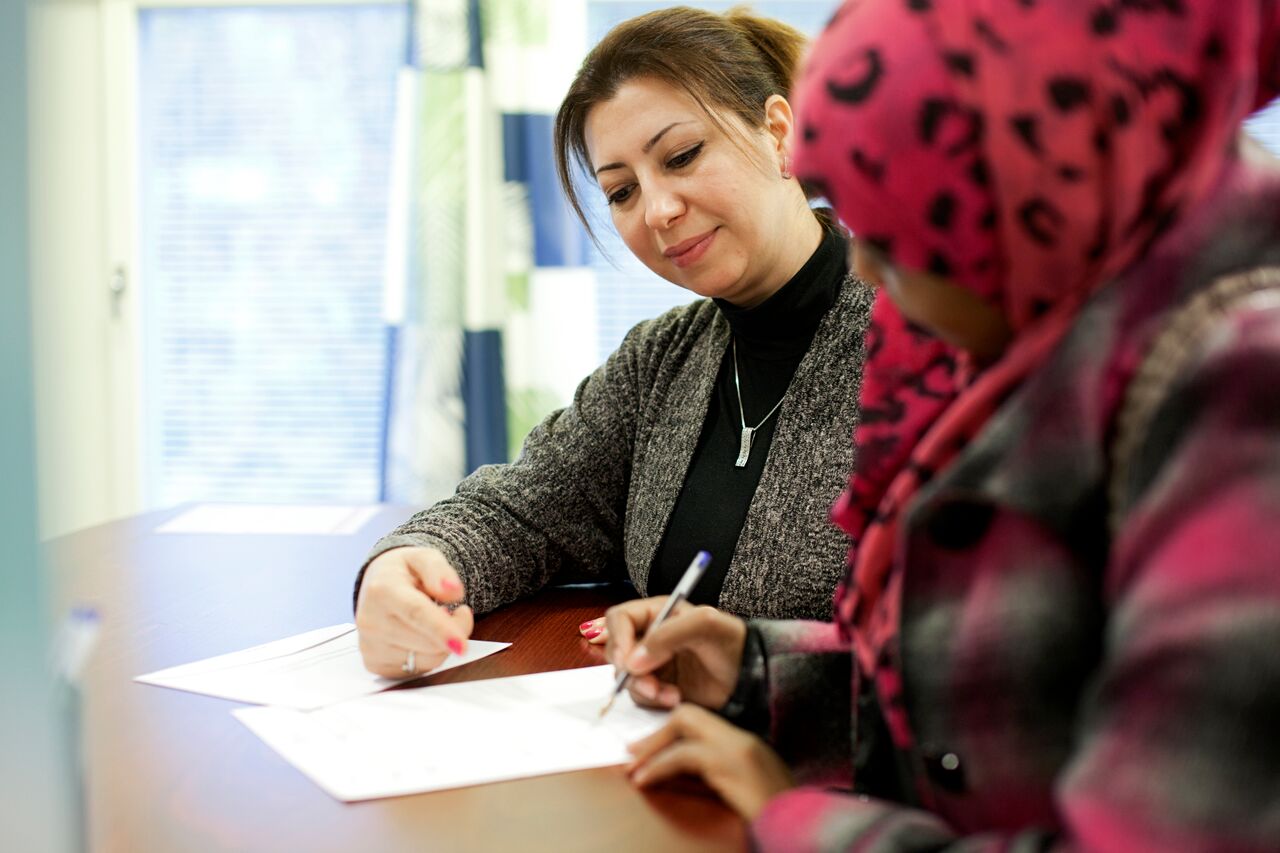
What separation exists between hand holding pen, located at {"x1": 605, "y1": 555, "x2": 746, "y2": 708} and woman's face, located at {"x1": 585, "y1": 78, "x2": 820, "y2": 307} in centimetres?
59

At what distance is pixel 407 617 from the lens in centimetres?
109

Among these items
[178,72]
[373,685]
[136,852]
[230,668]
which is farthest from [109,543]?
[178,72]

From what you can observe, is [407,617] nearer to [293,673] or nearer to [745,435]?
[293,673]

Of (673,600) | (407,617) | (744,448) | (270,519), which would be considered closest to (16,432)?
(673,600)

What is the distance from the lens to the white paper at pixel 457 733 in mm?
832

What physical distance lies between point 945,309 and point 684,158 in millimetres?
838

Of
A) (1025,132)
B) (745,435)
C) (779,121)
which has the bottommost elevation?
(745,435)

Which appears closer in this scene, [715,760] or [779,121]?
[715,760]

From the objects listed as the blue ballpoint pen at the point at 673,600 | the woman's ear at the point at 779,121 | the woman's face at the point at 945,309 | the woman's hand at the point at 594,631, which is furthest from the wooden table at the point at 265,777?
the woman's ear at the point at 779,121

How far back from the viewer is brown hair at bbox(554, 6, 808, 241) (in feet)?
4.62

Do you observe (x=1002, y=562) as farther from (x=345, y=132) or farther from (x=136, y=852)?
(x=345, y=132)

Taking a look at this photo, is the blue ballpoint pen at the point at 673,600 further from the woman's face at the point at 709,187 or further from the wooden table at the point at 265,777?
the woman's face at the point at 709,187

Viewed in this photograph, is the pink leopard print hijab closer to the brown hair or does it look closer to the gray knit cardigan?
the gray knit cardigan

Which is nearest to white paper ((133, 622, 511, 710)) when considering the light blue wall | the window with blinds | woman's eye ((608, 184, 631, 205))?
woman's eye ((608, 184, 631, 205))
